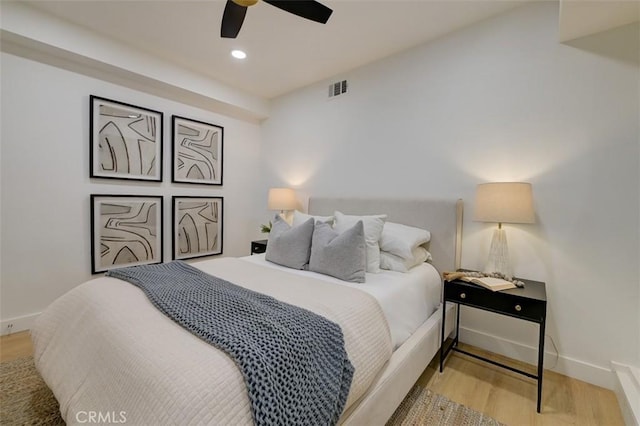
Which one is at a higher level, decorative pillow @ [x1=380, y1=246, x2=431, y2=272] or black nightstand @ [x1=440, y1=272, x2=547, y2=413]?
decorative pillow @ [x1=380, y1=246, x2=431, y2=272]

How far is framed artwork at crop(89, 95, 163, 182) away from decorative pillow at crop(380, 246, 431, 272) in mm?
2618

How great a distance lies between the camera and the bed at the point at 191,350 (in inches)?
33.2

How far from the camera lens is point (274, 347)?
1.00 m

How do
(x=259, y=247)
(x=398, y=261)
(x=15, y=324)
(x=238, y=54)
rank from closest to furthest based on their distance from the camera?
(x=398, y=261) < (x=15, y=324) < (x=238, y=54) < (x=259, y=247)

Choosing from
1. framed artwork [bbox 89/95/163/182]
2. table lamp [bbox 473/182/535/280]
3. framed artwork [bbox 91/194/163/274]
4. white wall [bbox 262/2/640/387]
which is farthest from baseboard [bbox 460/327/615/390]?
framed artwork [bbox 89/95/163/182]

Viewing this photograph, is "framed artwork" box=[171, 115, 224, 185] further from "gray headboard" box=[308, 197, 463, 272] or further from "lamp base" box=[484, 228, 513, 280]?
"lamp base" box=[484, 228, 513, 280]

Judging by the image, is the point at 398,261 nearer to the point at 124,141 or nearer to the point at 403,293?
the point at 403,293

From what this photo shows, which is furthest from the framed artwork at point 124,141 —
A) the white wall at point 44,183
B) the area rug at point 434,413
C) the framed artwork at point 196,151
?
the area rug at point 434,413

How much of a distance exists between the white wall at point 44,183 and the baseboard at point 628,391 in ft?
13.6

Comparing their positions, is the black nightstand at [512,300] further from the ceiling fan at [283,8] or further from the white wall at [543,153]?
the ceiling fan at [283,8]

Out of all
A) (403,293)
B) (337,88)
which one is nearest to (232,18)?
(337,88)

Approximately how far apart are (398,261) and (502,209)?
802 millimetres

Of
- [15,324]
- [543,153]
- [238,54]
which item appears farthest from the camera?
[238,54]

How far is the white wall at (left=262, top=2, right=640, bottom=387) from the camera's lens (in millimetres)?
1807
